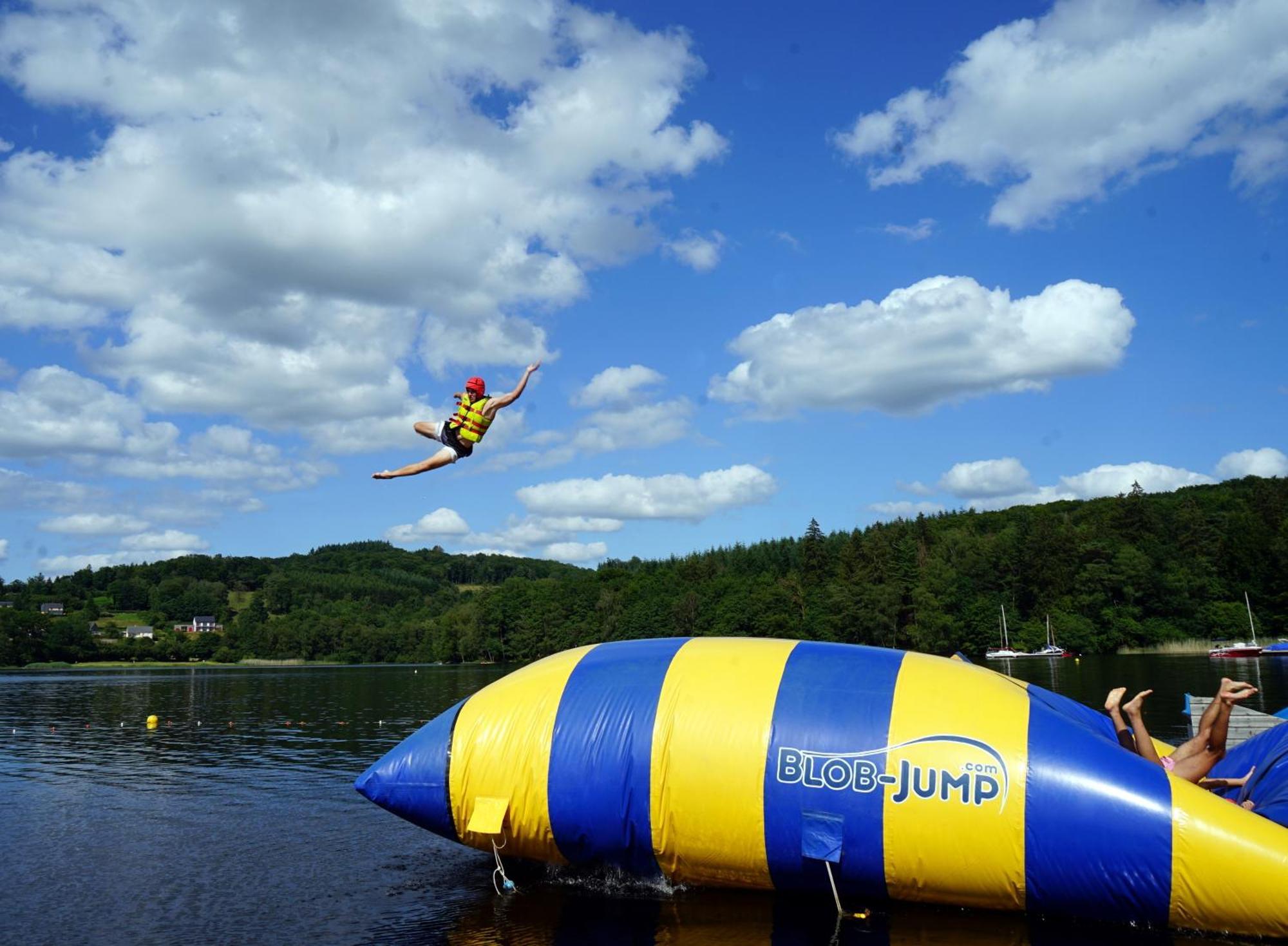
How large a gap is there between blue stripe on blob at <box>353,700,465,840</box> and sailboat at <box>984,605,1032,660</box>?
102160mm

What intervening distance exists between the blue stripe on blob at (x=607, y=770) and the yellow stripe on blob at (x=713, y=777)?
0.60 ft

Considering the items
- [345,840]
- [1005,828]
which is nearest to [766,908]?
[1005,828]

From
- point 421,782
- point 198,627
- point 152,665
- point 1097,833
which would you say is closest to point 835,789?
point 1097,833

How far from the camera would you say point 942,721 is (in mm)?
10555

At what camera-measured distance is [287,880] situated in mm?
13328

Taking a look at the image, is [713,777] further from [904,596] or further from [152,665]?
[152,665]

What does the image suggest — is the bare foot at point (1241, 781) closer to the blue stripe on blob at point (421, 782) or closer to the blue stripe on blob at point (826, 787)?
the blue stripe on blob at point (826, 787)

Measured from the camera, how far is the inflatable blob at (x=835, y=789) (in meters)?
9.65

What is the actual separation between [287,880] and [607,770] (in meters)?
5.64

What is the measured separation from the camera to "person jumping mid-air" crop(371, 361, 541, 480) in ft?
43.6

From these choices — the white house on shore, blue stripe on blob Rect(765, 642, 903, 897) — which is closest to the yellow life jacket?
blue stripe on blob Rect(765, 642, 903, 897)

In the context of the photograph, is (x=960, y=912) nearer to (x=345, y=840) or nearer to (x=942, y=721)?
(x=942, y=721)

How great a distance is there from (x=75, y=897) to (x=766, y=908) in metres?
9.59

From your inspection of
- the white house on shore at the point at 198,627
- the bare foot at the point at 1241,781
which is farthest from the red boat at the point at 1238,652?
the white house on shore at the point at 198,627
